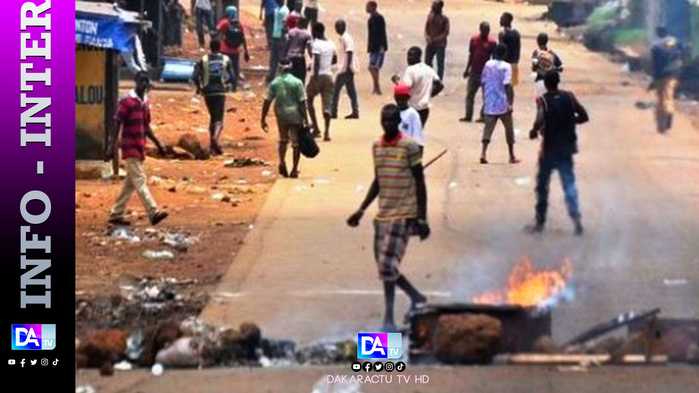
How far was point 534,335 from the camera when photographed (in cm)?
Result: 1023

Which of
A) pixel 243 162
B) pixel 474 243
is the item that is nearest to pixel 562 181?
pixel 474 243

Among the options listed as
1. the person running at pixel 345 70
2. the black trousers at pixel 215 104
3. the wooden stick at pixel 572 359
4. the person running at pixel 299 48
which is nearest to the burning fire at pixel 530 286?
the wooden stick at pixel 572 359

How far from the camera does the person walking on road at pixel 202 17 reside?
107 ft

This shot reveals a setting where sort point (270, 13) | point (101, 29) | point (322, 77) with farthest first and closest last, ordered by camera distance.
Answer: point (270, 13) → point (322, 77) → point (101, 29)

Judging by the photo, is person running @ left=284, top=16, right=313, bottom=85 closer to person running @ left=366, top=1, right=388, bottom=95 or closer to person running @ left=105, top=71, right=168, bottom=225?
person running @ left=366, top=1, right=388, bottom=95

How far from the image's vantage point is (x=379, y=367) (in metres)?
9.79

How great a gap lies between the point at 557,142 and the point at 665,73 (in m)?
8.63

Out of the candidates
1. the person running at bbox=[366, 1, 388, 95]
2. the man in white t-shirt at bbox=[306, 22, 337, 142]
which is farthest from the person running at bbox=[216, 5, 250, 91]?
the man in white t-shirt at bbox=[306, 22, 337, 142]

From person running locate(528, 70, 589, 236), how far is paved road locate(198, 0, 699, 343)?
0.26m

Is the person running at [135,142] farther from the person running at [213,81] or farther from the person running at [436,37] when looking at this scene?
the person running at [436,37]

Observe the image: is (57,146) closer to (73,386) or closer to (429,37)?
(73,386)

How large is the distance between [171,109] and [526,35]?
13786 mm

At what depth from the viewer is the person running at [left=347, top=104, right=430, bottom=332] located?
35.4 ft

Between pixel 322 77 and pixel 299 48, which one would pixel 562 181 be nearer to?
pixel 322 77
